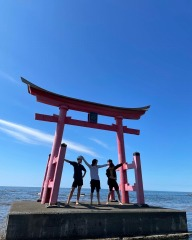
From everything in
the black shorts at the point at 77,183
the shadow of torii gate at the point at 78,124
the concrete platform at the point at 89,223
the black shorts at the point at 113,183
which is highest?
the shadow of torii gate at the point at 78,124

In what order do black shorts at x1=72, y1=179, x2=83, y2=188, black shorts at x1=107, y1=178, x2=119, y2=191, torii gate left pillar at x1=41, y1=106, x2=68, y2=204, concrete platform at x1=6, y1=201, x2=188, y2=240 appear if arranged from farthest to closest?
black shorts at x1=107, y1=178, x2=119, y2=191
torii gate left pillar at x1=41, y1=106, x2=68, y2=204
black shorts at x1=72, y1=179, x2=83, y2=188
concrete platform at x1=6, y1=201, x2=188, y2=240

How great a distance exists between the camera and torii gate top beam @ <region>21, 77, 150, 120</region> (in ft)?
25.3

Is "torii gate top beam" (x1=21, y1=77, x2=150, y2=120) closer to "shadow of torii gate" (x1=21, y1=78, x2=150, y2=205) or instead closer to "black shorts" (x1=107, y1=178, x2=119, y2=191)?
"shadow of torii gate" (x1=21, y1=78, x2=150, y2=205)

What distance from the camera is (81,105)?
8250 millimetres

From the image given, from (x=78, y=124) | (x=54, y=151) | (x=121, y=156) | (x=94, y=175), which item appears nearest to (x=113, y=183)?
(x=94, y=175)

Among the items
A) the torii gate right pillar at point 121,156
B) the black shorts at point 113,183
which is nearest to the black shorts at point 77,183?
the black shorts at point 113,183

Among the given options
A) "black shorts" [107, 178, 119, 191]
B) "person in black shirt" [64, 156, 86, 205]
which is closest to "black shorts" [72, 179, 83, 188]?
"person in black shirt" [64, 156, 86, 205]

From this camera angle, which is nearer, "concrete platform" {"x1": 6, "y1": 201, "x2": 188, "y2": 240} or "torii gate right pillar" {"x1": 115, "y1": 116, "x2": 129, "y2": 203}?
"concrete platform" {"x1": 6, "y1": 201, "x2": 188, "y2": 240}

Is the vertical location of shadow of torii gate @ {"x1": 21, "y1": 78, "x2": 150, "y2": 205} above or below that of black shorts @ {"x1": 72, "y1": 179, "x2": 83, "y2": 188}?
above

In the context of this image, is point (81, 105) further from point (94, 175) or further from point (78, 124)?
point (94, 175)

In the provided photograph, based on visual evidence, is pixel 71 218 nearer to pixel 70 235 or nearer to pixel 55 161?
pixel 70 235

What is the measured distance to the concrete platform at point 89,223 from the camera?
505 cm

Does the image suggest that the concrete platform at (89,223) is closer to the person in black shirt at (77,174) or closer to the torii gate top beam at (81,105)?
the person in black shirt at (77,174)

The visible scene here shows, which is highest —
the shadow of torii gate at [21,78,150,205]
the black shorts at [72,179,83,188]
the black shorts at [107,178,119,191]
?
the shadow of torii gate at [21,78,150,205]
